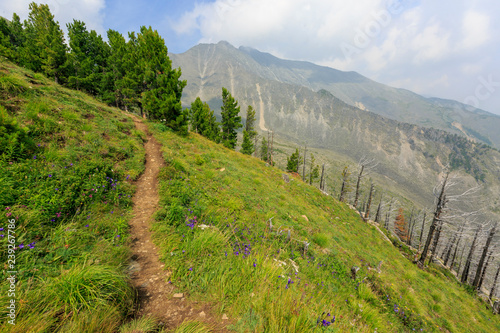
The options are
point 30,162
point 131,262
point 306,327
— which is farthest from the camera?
point 30,162

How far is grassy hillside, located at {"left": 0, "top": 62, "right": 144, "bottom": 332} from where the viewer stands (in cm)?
230

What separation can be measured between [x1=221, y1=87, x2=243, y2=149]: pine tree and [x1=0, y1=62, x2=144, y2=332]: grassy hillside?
110ft

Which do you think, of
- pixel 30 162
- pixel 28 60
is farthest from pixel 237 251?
pixel 28 60

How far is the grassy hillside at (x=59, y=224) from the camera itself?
2.30 meters

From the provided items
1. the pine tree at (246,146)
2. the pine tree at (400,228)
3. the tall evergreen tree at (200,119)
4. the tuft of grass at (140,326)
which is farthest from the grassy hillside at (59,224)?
the pine tree at (400,228)

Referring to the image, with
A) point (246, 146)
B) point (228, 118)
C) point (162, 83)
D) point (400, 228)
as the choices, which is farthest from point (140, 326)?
point (400, 228)

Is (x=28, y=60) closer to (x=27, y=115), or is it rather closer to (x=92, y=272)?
(x=27, y=115)

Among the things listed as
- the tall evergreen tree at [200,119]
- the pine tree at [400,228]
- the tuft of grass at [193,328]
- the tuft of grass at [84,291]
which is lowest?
the pine tree at [400,228]

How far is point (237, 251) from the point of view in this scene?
174 inches

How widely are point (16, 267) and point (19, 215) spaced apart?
1.28 m

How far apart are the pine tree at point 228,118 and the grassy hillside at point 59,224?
33550 mm

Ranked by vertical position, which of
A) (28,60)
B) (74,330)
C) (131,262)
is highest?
(28,60)

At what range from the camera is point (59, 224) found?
12.8ft

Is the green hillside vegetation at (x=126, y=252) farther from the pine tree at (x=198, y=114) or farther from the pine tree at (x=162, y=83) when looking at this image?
the pine tree at (x=198, y=114)
